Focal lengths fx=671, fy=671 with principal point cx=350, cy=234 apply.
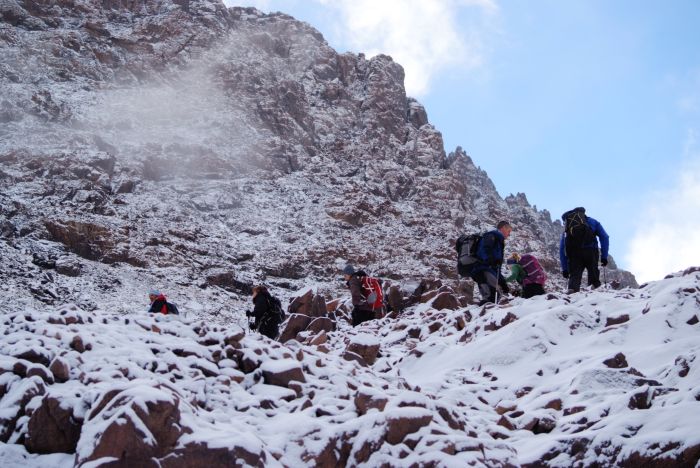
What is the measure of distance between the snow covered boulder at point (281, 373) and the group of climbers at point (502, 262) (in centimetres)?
515

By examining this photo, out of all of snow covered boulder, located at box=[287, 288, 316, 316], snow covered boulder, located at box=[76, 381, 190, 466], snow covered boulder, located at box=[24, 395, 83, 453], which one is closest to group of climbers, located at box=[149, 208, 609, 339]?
snow covered boulder, located at box=[287, 288, 316, 316]

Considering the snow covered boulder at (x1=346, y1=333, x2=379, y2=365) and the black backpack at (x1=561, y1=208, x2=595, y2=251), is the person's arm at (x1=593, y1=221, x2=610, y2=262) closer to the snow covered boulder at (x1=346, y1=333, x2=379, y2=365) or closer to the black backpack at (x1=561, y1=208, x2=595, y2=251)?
the black backpack at (x1=561, y1=208, x2=595, y2=251)

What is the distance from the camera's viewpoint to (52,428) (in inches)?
178

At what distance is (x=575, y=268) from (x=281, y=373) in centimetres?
639

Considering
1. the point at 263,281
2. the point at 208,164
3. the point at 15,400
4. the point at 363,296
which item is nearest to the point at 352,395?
the point at 15,400

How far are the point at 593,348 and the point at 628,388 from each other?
144 cm

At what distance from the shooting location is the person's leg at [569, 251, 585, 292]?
10.7 meters

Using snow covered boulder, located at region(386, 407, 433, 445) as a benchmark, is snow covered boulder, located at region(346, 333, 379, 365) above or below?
above

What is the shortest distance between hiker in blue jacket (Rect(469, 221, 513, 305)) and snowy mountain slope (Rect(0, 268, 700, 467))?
236 centimetres

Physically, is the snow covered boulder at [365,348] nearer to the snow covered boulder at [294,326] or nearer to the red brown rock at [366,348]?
the red brown rock at [366,348]

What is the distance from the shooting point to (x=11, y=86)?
41.5m

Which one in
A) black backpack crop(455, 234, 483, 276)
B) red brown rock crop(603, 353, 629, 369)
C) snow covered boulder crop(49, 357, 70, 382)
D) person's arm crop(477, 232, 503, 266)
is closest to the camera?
snow covered boulder crop(49, 357, 70, 382)

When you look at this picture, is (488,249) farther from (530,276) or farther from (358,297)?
(358,297)

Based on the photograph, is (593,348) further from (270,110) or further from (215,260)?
(270,110)
